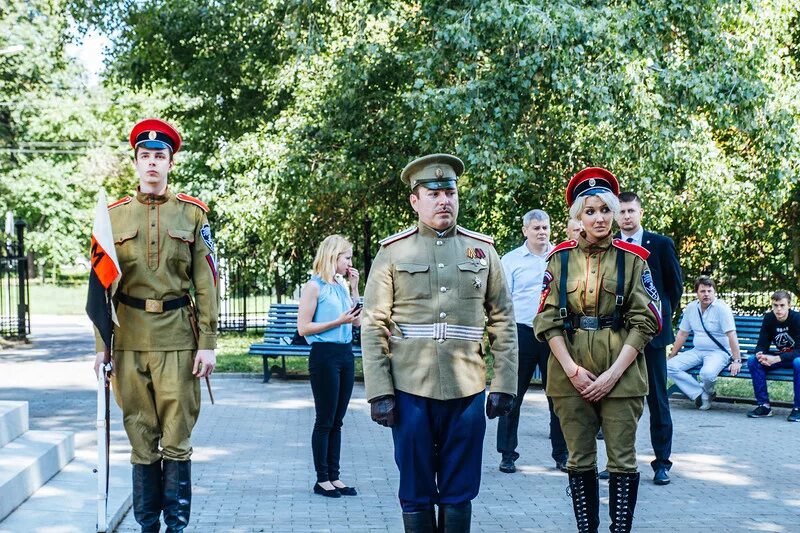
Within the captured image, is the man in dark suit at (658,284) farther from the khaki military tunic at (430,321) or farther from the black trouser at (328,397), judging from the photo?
the khaki military tunic at (430,321)

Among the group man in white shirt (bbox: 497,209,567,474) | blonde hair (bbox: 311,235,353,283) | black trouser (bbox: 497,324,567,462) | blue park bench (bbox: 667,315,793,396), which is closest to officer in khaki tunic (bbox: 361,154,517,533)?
blonde hair (bbox: 311,235,353,283)

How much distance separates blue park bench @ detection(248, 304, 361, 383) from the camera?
49.7 feet

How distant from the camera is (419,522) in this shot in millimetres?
4980

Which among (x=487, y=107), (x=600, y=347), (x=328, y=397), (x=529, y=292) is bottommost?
(x=328, y=397)

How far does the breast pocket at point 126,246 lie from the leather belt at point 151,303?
21 cm

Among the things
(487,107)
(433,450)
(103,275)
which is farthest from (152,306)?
(487,107)

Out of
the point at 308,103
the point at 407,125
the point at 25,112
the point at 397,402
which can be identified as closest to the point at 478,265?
the point at 397,402

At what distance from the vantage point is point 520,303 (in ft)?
29.0

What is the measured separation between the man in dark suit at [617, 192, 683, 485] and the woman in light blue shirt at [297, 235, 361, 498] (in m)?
2.06

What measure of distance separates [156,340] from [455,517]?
194cm

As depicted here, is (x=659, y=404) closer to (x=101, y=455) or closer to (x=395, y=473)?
(x=395, y=473)

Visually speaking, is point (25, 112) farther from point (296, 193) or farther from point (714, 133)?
point (714, 133)

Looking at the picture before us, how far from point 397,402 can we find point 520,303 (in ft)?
12.9

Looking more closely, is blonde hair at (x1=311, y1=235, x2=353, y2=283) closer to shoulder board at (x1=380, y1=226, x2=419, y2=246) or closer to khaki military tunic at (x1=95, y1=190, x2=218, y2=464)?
khaki military tunic at (x1=95, y1=190, x2=218, y2=464)
